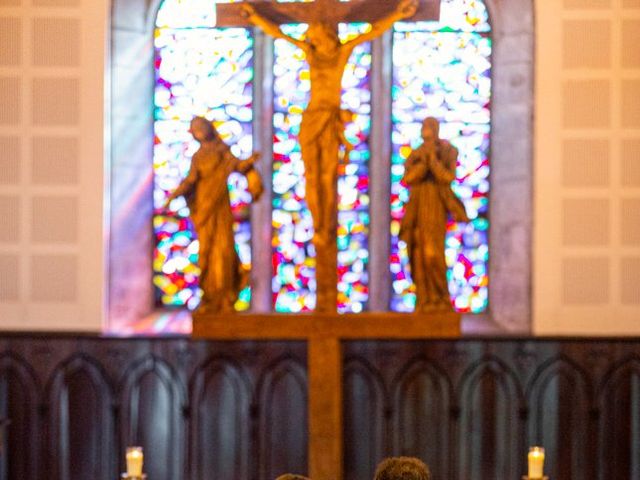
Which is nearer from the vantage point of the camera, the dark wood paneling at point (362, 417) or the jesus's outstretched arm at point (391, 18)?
the jesus's outstretched arm at point (391, 18)

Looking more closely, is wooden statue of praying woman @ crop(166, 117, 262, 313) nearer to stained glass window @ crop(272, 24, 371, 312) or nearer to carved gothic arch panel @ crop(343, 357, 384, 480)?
carved gothic arch panel @ crop(343, 357, 384, 480)

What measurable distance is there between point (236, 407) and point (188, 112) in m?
2.60

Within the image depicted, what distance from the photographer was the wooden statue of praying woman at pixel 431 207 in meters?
10.8

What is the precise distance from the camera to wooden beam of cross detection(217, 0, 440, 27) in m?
10.1

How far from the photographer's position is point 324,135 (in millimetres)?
10008

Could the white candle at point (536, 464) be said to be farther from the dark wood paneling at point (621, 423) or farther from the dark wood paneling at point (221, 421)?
the dark wood paneling at point (221, 421)

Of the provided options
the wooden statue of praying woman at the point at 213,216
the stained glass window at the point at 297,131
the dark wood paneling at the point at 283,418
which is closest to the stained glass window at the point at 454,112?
the stained glass window at the point at 297,131

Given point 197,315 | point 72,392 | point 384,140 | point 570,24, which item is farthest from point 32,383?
point 570,24

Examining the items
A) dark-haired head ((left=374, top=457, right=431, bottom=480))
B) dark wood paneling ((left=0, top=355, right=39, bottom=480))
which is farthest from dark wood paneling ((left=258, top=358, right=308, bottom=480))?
dark-haired head ((left=374, top=457, right=431, bottom=480))

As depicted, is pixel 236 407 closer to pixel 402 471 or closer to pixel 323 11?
pixel 323 11

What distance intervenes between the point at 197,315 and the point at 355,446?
83.8 inches

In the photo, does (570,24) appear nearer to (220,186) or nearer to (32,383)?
(220,186)

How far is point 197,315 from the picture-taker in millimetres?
10117

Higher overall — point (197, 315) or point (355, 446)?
point (197, 315)
